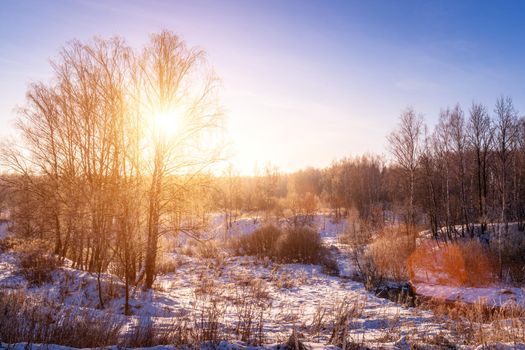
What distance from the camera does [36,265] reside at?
1270cm

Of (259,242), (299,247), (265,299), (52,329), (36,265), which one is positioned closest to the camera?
(52,329)

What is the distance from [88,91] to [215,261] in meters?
12.7

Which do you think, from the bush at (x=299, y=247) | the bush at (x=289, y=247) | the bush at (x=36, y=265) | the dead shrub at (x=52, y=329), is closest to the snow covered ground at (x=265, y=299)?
the bush at (x=36, y=265)

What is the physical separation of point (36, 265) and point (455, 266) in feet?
61.9

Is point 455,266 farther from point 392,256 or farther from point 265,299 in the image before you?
point 265,299

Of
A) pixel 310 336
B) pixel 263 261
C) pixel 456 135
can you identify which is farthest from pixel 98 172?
pixel 456 135

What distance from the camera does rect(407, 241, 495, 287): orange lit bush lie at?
56.2 ft

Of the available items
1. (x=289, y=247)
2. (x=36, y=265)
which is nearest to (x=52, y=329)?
(x=36, y=265)

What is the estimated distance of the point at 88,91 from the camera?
1598cm

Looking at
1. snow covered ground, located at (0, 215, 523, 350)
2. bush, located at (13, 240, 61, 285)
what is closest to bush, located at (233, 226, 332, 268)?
snow covered ground, located at (0, 215, 523, 350)

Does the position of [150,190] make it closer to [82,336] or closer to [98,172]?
[98,172]

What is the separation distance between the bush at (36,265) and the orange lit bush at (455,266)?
50.7 ft

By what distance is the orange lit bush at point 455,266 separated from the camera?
56.2ft

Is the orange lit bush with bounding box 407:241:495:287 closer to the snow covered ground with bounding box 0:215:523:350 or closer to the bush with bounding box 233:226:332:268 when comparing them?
the snow covered ground with bounding box 0:215:523:350
